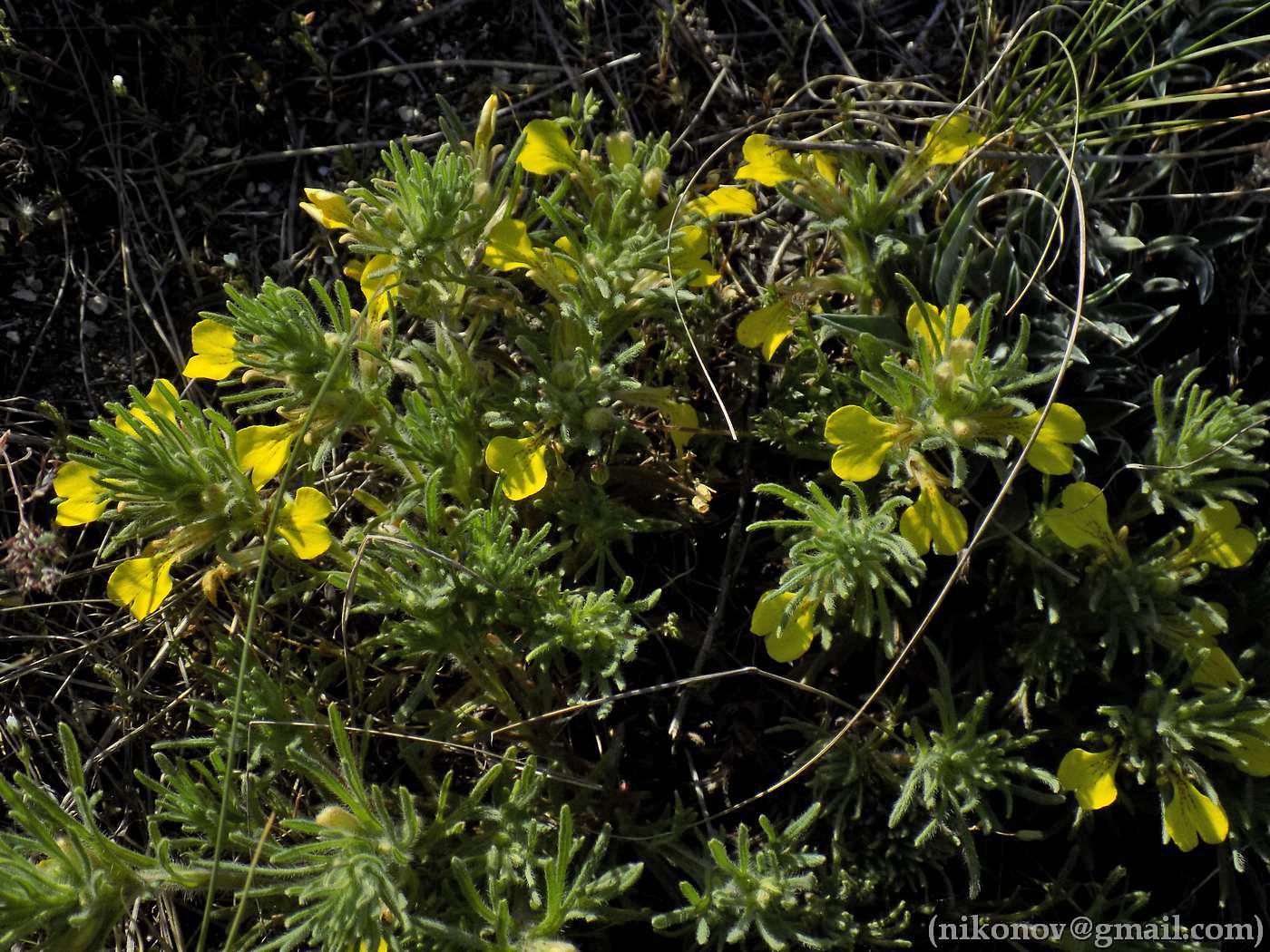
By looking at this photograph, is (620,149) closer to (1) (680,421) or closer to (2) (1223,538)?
(1) (680,421)

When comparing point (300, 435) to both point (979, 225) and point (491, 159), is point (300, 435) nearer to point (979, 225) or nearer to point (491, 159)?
point (491, 159)

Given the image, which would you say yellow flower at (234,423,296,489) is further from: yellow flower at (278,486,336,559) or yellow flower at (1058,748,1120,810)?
yellow flower at (1058,748,1120,810)

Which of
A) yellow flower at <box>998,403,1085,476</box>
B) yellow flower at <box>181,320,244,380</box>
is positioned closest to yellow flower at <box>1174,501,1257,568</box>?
yellow flower at <box>998,403,1085,476</box>

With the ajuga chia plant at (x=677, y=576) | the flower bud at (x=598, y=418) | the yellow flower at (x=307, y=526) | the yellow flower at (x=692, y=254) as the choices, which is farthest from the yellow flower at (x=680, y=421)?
the yellow flower at (x=307, y=526)

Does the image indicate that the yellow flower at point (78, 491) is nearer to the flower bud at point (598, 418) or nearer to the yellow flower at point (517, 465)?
the yellow flower at point (517, 465)

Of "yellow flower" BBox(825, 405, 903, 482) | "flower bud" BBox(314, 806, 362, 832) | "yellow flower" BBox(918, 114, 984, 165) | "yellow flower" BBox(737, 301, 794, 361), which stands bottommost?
"flower bud" BBox(314, 806, 362, 832)

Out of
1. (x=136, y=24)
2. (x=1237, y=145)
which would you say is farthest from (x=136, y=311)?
(x=1237, y=145)

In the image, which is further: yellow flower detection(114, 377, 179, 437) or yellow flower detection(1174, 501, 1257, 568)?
yellow flower detection(1174, 501, 1257, 568)
